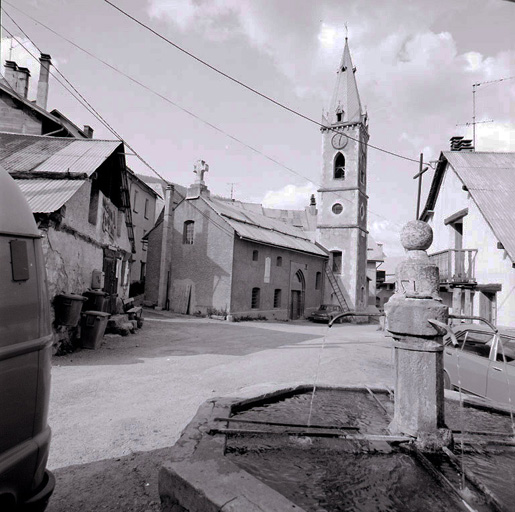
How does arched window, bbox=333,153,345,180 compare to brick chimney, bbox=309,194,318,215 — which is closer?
arched window, bbox=333,153,345,180

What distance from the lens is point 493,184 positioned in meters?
15.2

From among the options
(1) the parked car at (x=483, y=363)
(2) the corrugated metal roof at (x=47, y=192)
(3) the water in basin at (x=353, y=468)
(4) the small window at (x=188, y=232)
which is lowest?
(3) the water in basin at (x=353, y=468)

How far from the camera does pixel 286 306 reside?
2725 cm

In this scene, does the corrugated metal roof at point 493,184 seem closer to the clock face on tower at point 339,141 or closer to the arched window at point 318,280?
the clock face on tower at point 339,141

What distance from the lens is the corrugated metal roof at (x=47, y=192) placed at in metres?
8.65

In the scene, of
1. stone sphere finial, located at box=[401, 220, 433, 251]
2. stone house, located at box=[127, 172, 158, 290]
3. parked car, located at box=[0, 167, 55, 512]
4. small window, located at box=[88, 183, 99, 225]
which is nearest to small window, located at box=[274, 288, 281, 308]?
stone house, located at box=[127, 172, 158, 290]

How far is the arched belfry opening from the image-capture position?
28500mm

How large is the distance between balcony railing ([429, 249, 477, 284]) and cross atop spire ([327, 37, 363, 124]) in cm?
2141

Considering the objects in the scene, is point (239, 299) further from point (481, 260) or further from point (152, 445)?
point (152, 445)

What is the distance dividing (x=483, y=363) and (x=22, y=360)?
6.65 m

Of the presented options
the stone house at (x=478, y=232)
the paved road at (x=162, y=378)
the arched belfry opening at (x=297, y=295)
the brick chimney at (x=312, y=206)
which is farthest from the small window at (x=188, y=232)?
the brick chimney at (x=312, y=206)

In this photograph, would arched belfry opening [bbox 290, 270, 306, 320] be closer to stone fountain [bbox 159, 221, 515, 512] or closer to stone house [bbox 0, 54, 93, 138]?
stone house [bbox 0, 54, 93, 138]

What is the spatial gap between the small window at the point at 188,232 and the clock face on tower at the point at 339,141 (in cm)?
1698

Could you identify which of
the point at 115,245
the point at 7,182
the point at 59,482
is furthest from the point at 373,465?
the point at 115,245
